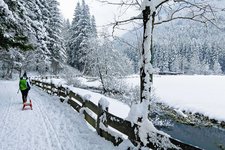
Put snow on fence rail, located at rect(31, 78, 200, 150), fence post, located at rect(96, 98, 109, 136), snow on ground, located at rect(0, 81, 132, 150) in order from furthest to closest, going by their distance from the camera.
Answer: fence post, located at rect(96, 98, 109, 136)
snow on ground, located at rect(0, 81, 132, 150)
snow on fence rail, located at rect(31, 78, 200, 150)

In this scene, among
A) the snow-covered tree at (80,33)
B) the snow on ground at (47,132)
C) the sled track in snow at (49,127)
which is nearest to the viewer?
the snow on ground at (47,132)

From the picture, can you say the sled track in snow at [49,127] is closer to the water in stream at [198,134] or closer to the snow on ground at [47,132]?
the snow on ground at [47,132]

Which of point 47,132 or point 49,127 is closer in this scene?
point 47,132

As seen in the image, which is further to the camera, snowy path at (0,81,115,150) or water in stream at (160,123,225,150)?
water in stream at (160,123,225,150)

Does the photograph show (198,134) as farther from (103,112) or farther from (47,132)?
(47,132)

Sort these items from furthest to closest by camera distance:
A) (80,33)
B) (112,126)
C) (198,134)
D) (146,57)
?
(80,33), (198,134), (112,126), (146,57)

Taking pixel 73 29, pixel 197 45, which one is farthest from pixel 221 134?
pixel 197 45

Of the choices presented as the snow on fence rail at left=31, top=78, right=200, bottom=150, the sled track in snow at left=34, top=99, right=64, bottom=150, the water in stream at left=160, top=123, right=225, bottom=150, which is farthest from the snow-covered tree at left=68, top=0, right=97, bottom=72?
the snow on fence rail at left=31, top=78, right=200, bottom=150

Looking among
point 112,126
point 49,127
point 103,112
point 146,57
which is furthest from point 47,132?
point 146,57

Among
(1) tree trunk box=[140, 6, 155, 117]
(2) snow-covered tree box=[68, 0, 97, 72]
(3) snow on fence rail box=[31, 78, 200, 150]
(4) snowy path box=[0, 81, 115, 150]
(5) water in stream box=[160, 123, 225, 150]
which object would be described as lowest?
(5) water in stream box=[160, 123, 225, 150]

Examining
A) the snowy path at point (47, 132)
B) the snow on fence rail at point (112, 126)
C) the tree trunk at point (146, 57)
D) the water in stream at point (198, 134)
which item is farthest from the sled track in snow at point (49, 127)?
the water in stream at point (198, 134)

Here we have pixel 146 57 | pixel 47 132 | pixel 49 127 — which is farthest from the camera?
pixel 49 127

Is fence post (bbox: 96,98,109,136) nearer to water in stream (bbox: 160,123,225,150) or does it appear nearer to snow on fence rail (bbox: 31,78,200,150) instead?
snow on fence rail (bbox: 31,78,200,150)

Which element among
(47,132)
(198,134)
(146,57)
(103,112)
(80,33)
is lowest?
(198,134)
